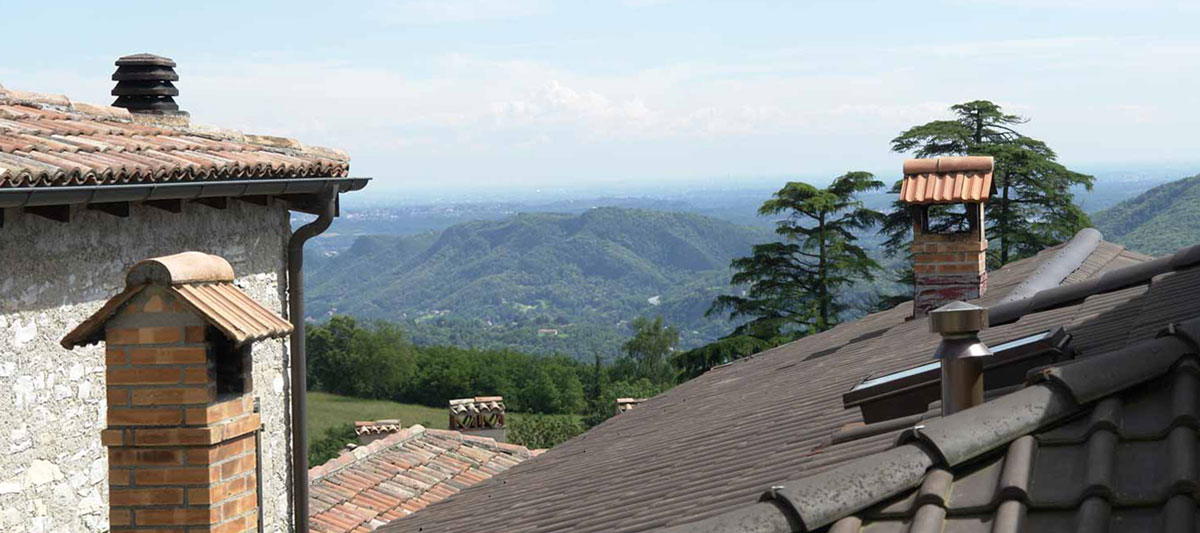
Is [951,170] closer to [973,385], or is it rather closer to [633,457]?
[633,457]

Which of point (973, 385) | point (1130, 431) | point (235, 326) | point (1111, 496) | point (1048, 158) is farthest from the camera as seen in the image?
point (1048, 158)

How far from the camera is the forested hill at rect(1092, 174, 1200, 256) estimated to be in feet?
182

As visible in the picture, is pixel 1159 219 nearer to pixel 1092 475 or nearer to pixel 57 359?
pixel 57 359

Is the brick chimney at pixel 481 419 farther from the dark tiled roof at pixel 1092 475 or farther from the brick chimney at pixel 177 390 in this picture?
the dark tiled roof at pixel 1092 475

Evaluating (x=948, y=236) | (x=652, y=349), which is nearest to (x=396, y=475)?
(x=948, y=236)

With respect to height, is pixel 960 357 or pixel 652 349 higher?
pixel 960 357

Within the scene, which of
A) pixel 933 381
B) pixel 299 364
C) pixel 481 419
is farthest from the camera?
pixel 481 419

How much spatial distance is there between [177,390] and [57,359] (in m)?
2.25

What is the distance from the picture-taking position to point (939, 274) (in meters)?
10.0

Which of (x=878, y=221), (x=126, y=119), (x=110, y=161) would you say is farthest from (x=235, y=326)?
(x=878, y=221)

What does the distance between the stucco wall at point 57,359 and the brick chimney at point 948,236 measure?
18.9ft

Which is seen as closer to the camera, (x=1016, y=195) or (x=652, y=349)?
(x=1016, y=195)

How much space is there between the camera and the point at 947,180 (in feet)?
33.1

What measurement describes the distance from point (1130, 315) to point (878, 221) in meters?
31.5
